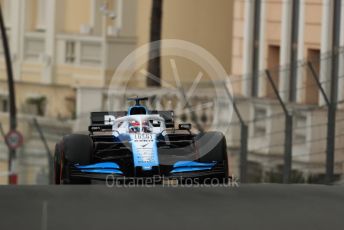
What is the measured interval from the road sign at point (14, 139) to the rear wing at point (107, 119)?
15.9m

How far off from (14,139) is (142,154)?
728 inches

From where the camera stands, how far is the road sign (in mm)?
33781

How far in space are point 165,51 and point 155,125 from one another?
327 cm

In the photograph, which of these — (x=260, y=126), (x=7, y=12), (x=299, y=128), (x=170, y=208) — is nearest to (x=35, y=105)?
(x=7, y=12)

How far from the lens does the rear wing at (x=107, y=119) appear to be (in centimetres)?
1705

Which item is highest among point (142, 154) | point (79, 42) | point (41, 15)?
point (41, 15)

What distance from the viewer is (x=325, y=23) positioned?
30812 mm

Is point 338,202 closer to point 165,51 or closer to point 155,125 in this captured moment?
point 155,125

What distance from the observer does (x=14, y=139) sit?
34719 millimetres

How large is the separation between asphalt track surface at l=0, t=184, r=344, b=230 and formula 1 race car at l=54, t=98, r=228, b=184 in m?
2.77

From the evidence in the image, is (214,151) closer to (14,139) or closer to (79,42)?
(14,139)

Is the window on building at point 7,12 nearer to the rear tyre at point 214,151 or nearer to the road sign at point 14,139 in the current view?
the road sign at point 14,139

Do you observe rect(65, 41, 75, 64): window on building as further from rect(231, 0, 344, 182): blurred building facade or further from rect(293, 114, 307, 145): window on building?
rect(293, 114, 307, 145): window on building

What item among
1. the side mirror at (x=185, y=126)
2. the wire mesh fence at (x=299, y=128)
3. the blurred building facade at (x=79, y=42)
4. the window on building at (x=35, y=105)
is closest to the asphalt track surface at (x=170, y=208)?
the side mirror at (x=185, y=126)
